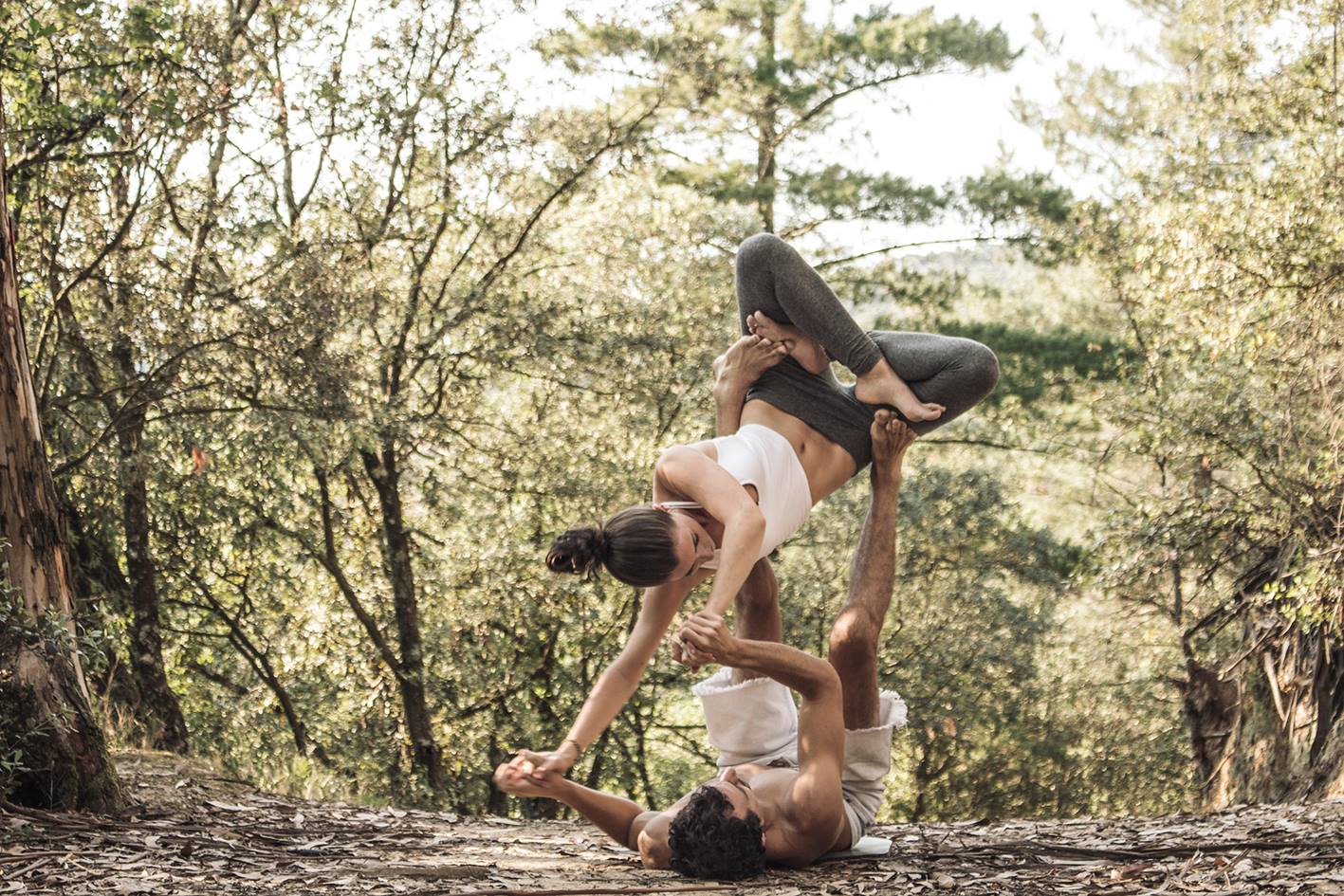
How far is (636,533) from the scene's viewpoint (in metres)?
3.80

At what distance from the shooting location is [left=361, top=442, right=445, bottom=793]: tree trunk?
11.4 m

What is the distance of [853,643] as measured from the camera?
4180 millimetres

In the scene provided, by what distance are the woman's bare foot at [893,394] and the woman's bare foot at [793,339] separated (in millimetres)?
194

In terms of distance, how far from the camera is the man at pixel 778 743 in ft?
12.1

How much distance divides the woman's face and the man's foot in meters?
0.81

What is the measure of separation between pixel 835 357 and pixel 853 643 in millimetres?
1003

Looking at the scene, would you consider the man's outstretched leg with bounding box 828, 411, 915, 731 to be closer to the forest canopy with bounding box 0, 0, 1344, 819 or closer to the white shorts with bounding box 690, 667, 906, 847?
the white shorts with bounding box 690, 667, 906, 847

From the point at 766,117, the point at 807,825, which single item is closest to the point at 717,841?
the point at 807,825

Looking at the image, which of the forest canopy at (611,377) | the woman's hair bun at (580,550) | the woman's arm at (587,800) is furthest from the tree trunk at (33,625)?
the woman's hair bun at (580,550)

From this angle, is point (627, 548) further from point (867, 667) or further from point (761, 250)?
point (761, 250)

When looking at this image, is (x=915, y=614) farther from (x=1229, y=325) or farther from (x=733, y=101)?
(x=1229, y=325)

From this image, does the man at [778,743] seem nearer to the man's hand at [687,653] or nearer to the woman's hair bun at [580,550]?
the man's hand at [687,653]

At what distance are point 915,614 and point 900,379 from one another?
11.6 metres

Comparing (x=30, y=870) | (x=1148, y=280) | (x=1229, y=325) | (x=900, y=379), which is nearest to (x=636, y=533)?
(x=900, y=379)
